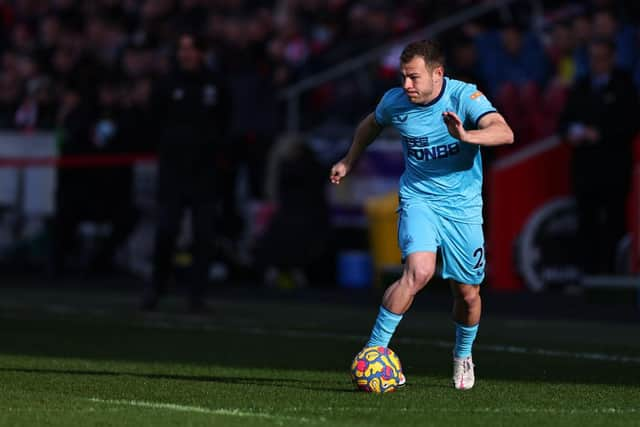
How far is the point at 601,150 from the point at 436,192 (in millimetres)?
8599

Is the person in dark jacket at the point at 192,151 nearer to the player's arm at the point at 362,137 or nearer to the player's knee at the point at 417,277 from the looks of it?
the player's arm at the point at 362,137

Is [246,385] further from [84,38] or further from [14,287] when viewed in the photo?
[84,38]

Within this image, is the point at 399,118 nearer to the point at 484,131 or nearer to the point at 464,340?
the point at 484,131

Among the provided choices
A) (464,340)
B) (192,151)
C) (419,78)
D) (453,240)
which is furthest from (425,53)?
(192,151)

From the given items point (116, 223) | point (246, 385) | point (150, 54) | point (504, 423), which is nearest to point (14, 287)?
point (116, 223)

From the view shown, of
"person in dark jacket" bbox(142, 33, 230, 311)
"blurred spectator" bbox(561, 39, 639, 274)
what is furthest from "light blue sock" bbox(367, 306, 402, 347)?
"blurred spectator" bbox(561, 39, 639, 274)

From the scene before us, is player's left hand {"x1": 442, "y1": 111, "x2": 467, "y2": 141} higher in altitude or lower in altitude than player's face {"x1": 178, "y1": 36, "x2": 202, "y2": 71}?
lower

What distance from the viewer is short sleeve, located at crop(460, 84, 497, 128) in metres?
8.51

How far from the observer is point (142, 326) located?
1318 cm

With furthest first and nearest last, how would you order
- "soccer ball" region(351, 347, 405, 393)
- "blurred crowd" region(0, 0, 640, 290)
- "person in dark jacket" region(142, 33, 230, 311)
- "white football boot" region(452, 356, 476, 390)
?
"blurred crowd" region(0, 0, 640, 290)
"person in dark jacket" region(142, 33, 230, 311)
"white football boot" region(452, 356, 476, 390)
"soccer ball" region(351, 347, 405, 393)

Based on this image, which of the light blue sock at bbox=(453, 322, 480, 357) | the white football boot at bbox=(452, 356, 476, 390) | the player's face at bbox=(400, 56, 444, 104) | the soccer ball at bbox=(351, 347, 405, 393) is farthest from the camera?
the light blue sock at bbox=(453, 322, 480, 357)

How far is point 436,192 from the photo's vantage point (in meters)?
8.72

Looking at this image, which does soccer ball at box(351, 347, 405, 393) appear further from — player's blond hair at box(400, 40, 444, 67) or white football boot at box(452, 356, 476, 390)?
player's blond hair at box(400, 40, 444, 67)

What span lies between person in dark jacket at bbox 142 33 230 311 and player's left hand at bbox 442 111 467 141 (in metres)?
6.95
